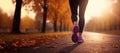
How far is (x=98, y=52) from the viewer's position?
227 inches

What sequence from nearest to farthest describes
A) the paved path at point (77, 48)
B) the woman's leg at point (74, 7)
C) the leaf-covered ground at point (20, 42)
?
the paved path at point (77, 48)
the leaf-covered ground at point (20, 42)
the woman's leg at point (74, 7)

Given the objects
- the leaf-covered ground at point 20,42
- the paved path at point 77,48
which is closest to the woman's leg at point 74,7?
the paved path at point 77,48

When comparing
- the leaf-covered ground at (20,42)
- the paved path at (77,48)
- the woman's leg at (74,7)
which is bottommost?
the paved path at (77,48)

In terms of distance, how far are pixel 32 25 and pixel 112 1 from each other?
67842mm

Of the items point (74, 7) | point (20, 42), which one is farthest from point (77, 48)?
point (20, 42)

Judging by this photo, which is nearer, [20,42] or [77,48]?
[77,48]

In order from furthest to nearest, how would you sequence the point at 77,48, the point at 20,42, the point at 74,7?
the point at 20,42, the point at 74,7, the point at 77,48

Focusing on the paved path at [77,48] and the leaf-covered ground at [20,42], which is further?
the leaf-covered ground at [20,42]

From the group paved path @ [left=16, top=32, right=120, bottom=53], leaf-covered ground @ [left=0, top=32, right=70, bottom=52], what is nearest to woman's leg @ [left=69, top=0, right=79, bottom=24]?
paved path @ [left=16, top=32, right=120, bottom=53]

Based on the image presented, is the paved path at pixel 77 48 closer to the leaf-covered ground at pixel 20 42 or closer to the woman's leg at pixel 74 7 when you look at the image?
the leaf-covered ground at pixel 20 42

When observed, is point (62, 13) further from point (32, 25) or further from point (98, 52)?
point (32, 25)

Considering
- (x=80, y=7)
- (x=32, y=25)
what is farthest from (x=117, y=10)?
(x=32, y=25)

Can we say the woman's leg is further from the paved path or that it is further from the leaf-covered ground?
the leaf-covered ground

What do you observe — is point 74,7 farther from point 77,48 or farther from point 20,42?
point 20,42
